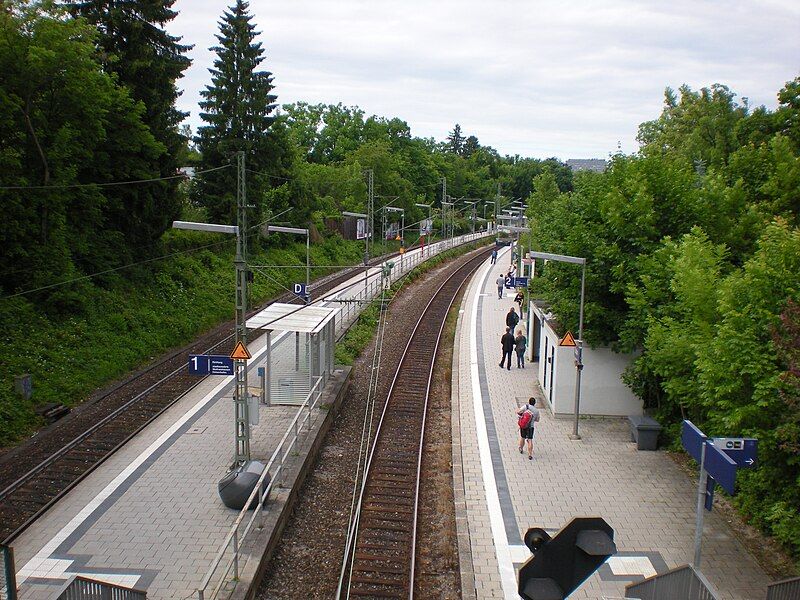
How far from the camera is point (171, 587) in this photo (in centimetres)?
920

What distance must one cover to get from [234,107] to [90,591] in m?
33.0

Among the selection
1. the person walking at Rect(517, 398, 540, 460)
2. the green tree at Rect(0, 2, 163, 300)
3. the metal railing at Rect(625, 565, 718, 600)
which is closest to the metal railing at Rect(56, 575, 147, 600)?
the metal railing at Rect(625, 565, 718, 600)

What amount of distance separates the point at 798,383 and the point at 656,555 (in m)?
3.72

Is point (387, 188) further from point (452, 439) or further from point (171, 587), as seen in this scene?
point (171, 587)

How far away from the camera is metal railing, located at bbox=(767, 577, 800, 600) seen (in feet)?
23.1

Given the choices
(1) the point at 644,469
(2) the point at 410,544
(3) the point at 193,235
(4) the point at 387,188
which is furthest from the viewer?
(4) the point at 387,188

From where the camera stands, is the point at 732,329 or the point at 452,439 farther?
the point at 452,439

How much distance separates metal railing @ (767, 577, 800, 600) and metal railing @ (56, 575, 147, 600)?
23.9 feet

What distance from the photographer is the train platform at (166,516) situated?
9.42 m

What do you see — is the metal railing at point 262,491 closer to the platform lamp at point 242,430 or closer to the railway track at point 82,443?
the platform lamp at point 242,430

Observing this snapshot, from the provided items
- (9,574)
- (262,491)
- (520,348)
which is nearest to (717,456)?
(9,574)

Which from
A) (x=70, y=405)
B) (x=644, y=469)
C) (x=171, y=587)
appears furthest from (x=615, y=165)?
(x=70, y=405)

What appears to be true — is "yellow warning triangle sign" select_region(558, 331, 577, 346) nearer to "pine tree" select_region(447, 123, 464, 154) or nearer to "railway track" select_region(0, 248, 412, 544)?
"railway track" select_region(0, 248, 412, 544)

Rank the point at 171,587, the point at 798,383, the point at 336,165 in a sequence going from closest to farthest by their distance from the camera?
the point at 798,383 → the point at 171,587 → the point at 336,165
